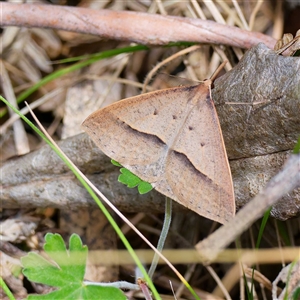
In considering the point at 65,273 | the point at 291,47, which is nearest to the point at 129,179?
the point at 65,273

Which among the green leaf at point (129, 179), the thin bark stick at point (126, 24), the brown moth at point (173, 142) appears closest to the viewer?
the brown moth at point (173, 142)

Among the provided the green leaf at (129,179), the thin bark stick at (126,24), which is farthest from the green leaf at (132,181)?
the thin bark stick at (126,24)

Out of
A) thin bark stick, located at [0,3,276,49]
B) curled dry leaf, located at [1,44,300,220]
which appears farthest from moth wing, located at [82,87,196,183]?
thin bark stick, located at [0,3,276,49]

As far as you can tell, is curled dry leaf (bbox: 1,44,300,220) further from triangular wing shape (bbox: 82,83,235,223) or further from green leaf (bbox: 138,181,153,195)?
green leaf (bbox: 138,181,153,195)

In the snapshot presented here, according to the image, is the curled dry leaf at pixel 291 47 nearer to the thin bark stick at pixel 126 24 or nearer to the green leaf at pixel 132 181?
the thin bark stick at pixel 126 24

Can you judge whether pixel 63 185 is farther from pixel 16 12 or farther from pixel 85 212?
pixel 16 12

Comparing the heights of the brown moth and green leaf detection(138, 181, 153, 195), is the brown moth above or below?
above
